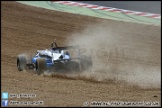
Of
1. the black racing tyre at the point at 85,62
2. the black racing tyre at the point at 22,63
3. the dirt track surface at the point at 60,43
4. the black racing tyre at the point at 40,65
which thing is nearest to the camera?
the dirt track surface at the point at 60,43

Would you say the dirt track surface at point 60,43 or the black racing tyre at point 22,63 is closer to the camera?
the dirt track surface at point 60,43

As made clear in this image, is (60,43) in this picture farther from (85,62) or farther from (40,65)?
(40,65)

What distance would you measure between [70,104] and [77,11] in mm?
11559

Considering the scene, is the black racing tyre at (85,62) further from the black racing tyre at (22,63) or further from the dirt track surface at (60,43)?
the black racing tyre at (22,63)

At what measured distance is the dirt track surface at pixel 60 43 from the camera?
9.38 metres

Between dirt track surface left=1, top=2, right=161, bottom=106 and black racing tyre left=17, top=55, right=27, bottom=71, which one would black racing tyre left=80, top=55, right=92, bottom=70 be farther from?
black racing tyre left=17, top=55, right=27, bottom=71

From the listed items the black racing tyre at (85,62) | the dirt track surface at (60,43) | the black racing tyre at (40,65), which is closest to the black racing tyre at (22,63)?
the dirt track surface at (60,43)

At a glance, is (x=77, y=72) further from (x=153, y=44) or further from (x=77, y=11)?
(x=77, y=11)

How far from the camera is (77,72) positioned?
11.5m

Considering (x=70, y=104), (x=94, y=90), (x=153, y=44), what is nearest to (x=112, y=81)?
(x=94, y=90)

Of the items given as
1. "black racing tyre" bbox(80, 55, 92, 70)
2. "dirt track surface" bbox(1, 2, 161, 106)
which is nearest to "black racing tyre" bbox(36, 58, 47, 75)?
"dirt track surface" bbox(1, 2, 161, 106)

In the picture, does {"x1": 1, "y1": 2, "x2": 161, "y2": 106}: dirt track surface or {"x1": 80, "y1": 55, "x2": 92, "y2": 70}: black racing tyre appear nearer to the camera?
{"x1": 1, "y1": 2, "x2": 161, "y2": 106}: dirt track surface

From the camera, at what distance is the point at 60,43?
15828 millimetres

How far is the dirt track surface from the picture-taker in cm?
938
